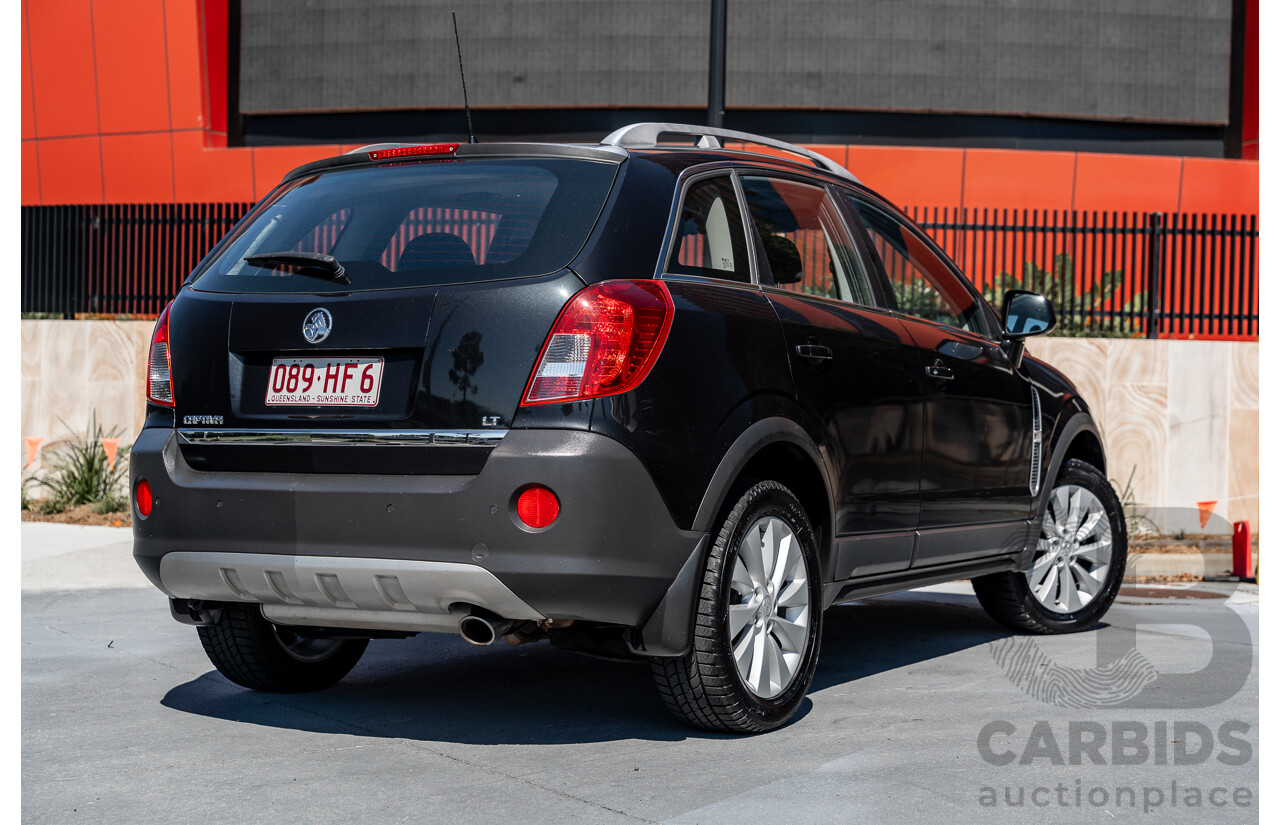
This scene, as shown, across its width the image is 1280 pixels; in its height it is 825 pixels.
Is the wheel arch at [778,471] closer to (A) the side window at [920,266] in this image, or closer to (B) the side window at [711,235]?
(B) the side window at [711,235]

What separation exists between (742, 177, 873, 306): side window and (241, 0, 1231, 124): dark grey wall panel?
13.9m

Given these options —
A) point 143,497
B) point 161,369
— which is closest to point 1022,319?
point 161,369

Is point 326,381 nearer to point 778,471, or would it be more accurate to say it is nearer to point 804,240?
point 778,471

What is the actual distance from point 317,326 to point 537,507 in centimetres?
92

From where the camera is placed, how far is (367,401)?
161 inches

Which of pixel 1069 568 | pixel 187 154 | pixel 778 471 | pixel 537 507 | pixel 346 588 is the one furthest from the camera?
pixel 187 154

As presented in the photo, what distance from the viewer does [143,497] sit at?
445cm

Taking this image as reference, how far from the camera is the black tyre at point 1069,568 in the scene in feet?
21.5

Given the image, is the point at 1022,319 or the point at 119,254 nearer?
the point at 1022,319

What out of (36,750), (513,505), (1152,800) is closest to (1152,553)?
(1152,800)

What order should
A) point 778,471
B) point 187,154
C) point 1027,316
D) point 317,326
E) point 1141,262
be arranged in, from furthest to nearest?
1. point 187,154
2. point 1141,262
3. point 1027,316
4. point 778,471
5. point 317,326

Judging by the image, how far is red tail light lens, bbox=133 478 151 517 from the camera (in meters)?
4.42

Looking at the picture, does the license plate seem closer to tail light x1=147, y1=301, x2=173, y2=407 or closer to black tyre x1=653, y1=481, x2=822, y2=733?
tail light x1=147, y1=301, x2=173, y2=407

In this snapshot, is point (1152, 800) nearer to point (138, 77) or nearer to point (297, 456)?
point (297, 456)
